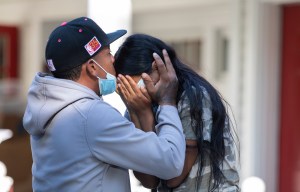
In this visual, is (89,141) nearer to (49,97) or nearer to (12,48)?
(49,97)

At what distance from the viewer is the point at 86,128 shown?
2.39 metres

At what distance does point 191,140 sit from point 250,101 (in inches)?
130

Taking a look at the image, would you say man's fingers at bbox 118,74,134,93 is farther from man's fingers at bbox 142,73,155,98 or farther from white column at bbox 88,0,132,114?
white column at bbox 88,0,132,114

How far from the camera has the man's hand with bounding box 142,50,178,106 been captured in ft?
8.44

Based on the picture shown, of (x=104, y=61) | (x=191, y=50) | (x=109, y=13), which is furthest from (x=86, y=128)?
(x=191, y=50)

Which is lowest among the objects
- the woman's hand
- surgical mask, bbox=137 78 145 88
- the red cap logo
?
the woman's hand

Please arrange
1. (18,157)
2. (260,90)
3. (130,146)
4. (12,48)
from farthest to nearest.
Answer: (12,48) < (18,157) < (260,90) < (130,146)

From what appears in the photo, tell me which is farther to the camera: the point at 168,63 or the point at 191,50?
the point at 191,50

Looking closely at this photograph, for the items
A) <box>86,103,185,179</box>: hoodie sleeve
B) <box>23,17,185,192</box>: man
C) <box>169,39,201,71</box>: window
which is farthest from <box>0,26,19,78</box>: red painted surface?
<box>86,103,185,179</box>: hoodie sleeve

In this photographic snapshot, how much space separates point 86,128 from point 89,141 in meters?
0.05

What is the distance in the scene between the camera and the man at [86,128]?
93.7 inches

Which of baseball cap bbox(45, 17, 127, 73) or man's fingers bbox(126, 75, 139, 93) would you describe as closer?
baseball cap bbox(45, 17, 127, 73)

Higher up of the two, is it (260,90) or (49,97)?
(49,97)

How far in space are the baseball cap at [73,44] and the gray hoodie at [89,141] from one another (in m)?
0.07
